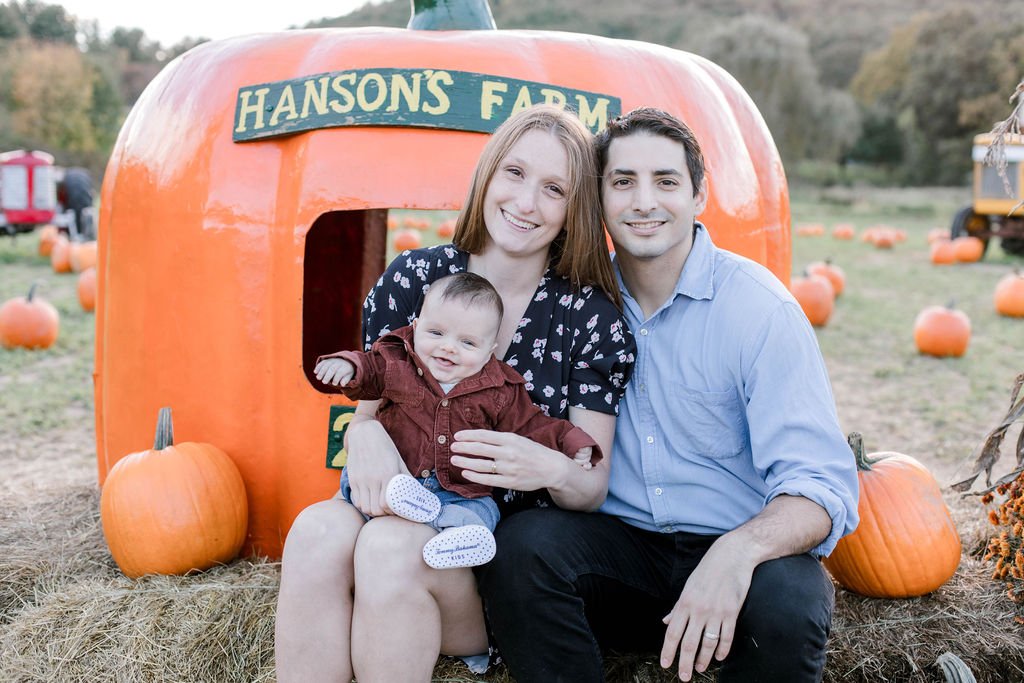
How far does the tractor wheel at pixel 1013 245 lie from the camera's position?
1422 cm

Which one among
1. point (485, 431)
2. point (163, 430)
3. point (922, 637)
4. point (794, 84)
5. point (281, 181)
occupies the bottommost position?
point (922, 637)

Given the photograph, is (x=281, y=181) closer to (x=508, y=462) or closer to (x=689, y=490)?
(x=508, y=462)

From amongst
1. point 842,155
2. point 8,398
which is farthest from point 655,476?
point 842,155

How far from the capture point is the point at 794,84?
40906mm

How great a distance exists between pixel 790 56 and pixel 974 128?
873cm

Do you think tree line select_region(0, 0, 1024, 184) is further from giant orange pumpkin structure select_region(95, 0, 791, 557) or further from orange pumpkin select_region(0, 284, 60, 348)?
giant orange pumpkin structure select_region(95, 0, 791, 557)

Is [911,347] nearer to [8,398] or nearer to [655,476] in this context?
[655,476]

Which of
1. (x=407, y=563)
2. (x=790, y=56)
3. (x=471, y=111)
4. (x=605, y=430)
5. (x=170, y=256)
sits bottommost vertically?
(x=407, y=563)

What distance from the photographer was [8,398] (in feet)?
19.1

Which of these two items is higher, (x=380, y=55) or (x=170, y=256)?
(x=380, y=55)

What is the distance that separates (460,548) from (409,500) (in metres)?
0.17

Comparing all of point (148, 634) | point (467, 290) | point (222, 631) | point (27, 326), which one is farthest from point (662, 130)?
point (27, 326)

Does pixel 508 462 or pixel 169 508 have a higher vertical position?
pixel 508 462

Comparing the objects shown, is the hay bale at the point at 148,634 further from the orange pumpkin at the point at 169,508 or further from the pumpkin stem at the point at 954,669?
the pumpkin stem at the point at 954,669
